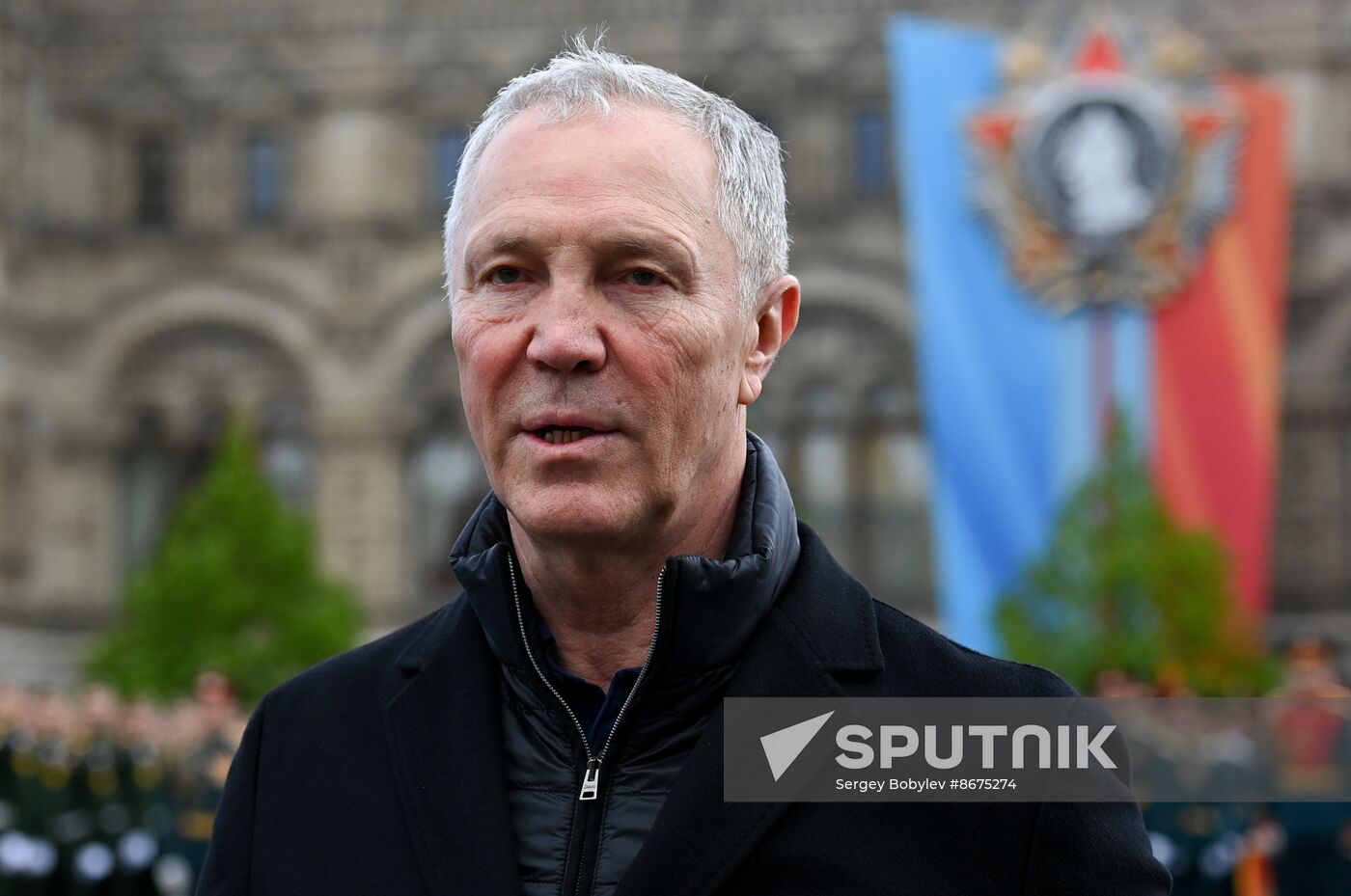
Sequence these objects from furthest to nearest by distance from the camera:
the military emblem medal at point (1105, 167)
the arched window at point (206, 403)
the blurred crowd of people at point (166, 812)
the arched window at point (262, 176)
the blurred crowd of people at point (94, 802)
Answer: the arched window at point (262, 176)
the arched window at point (206, 403)
the military emblem medal at point (1105, 167)
the blurred crowd of people at point (94, 802)
the blurred crowd of people at point (166, 812)

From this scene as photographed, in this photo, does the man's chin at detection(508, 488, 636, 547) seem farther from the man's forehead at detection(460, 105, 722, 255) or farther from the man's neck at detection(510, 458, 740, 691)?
the man's forehead at detection(460, 105, 722, 255)

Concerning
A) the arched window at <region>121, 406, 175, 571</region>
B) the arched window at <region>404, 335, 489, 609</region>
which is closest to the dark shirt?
the arched window at <region>404, 335, 489, 609</region>

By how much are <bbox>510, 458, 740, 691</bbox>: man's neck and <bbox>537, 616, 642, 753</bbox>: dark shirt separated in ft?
0.07

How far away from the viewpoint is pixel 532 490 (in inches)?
86.5

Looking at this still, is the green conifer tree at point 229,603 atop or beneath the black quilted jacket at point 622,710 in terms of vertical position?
beneath

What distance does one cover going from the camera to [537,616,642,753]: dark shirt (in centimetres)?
231

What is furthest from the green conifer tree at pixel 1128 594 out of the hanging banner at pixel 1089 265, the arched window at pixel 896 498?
the arched window at pixel 896 498

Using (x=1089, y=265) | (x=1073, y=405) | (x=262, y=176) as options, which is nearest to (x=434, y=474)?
(x=262, y=176)

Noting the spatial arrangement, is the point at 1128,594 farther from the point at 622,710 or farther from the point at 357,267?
the point at 622,710

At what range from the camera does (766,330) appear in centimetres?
244

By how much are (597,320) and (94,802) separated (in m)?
15.9

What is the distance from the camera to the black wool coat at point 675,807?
218 centimetres

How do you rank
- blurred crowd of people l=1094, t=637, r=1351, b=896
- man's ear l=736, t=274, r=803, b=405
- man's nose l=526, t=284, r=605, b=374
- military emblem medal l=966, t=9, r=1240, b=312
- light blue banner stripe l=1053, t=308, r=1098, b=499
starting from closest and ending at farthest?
man's nose l=526, t=284, r=605, b=374 → man's ear l=736, t=274, r=803, b=405 → blurred crowd of people l=1094, t=637, r=1351, b=896 → light blue banner stripe l=1053, t=308, r=1098, b=499 → military emblem medal l=966, t=9, r=1240, b=312

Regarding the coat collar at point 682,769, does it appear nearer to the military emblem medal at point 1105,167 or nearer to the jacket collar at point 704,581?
the jacket collar at point 704,581
